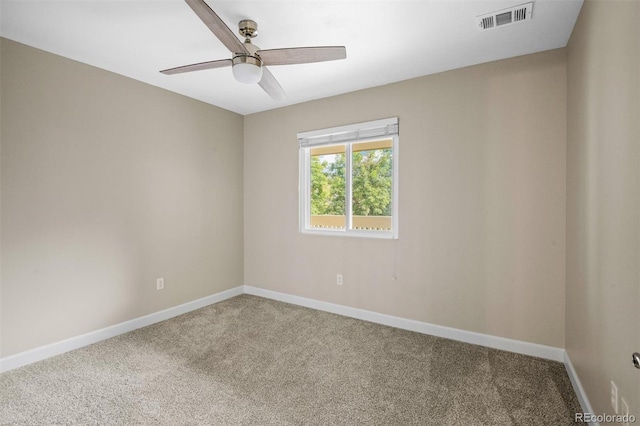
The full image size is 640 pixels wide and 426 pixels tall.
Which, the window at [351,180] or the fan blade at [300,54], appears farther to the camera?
the window at [351,180]

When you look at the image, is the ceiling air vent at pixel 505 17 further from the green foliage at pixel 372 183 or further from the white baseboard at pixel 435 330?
the white baseboard at pixel 435 330

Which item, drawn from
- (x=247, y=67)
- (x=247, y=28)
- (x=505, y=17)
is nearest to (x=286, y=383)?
(x=247, y=67)

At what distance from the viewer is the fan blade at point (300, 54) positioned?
1868mm

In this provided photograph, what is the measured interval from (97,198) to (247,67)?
2.04m

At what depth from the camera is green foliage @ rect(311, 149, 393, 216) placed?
3340 millimetres

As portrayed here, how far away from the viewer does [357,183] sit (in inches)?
139

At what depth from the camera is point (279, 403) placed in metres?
1.94

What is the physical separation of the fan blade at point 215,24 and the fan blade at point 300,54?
0.16 meters

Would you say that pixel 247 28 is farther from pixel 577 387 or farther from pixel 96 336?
pixel 577 387

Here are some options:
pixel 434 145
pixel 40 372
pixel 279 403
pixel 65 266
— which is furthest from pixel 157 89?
pixel 279 403

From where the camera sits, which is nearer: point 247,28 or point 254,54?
point 254,54

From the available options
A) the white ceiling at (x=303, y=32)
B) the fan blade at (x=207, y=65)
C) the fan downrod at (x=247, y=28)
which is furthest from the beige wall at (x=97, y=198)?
the fan downrod at (x=247, y=28)

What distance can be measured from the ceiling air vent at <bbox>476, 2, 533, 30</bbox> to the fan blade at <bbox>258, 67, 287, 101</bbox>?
1474 mm

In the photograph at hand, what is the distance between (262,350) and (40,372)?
1643 mm
